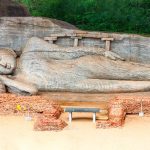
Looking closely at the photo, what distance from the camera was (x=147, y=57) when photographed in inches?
527

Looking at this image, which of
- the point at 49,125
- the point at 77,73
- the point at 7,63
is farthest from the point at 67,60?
the point at 49,125

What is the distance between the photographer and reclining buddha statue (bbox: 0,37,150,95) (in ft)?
40.8

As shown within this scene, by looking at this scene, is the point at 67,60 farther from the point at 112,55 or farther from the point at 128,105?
the point at 128,105

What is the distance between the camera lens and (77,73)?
497 inches

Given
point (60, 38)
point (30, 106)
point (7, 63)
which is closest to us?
point (30, 106)

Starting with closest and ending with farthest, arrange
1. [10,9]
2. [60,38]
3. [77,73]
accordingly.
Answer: [77,73], [60,38], [10,9]

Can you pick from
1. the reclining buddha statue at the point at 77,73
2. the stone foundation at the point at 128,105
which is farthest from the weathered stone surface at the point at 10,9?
the stone foundation at the point at 128,105

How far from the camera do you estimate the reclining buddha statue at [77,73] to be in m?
12.4

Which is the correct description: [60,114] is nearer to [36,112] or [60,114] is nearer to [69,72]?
[36,112]

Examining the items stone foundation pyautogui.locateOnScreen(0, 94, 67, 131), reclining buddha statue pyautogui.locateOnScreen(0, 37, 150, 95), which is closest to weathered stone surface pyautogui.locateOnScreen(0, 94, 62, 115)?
stone foundation pyautogui.locateOnScreen(0, 94, 67, 131)

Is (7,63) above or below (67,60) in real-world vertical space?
below

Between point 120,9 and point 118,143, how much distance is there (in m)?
8.66

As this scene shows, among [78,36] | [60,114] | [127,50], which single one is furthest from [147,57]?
[60,114]

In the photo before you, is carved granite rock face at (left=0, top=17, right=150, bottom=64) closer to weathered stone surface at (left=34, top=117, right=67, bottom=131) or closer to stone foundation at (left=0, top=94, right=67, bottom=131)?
stone foundation at (left=0, top=94, right=67, bottom=131)
